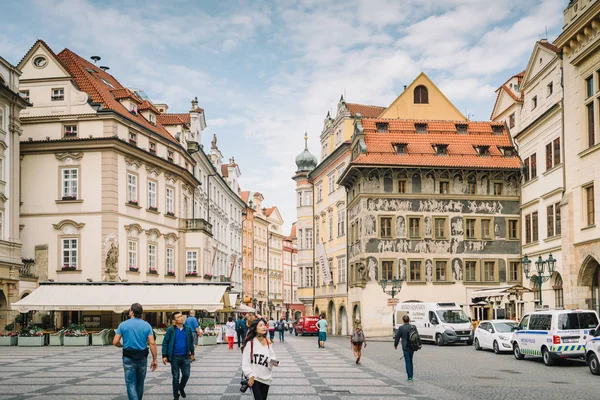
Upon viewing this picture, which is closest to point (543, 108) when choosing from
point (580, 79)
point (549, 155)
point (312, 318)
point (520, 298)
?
point (549, 155)

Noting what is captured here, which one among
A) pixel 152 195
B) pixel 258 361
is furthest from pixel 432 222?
pixel 258 361

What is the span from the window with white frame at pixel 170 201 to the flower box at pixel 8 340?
16672mm

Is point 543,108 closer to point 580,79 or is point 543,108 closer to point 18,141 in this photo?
point 580,79

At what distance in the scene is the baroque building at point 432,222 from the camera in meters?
51.2

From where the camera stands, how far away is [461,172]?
52.0 m

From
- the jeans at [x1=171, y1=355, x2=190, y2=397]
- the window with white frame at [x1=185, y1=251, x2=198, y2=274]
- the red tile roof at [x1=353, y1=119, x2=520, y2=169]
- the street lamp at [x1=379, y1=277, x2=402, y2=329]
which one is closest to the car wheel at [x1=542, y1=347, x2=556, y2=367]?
the jeans at [x1=171, y1=355, x2=190, y2=397]

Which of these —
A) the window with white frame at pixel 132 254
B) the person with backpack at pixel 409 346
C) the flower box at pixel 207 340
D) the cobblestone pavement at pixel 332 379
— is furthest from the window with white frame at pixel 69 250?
the person with backpack at pixel 409 346

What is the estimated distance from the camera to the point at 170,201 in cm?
5478

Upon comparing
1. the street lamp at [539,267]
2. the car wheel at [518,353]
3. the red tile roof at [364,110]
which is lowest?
the car wheel at [518,353]

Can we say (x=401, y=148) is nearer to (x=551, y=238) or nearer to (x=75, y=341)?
(x=551, y=238)

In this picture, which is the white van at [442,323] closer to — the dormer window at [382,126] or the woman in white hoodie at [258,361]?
the dormer window at [382,126]

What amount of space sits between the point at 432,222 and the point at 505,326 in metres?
20.0

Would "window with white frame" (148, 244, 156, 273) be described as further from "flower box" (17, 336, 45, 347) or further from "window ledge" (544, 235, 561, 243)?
"window ledge" (544, 235, 561, 243)

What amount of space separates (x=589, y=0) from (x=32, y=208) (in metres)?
33.6
